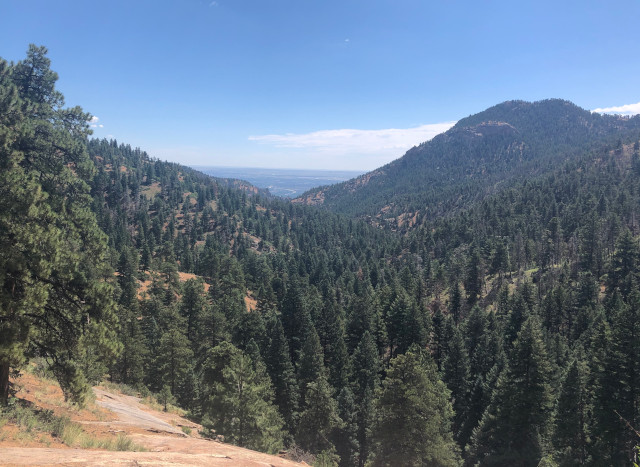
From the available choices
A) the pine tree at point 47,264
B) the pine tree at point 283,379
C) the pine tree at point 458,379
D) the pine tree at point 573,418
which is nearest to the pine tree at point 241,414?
the pine tree at point 47,264

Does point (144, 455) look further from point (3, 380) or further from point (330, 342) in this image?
point (330, 342)

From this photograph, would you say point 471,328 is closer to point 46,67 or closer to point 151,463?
point 151,463

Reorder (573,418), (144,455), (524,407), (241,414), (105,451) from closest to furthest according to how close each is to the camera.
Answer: (144,455) → (105,451) → (241,414) → (573,418) → (524,407)

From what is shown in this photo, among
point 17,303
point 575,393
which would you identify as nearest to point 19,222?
point 17,303

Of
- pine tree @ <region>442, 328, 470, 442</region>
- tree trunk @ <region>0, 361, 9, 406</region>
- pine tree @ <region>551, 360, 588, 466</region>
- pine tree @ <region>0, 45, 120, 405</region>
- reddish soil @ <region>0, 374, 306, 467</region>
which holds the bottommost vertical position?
pine tree @ <region>442, 328, 470, 442</region>

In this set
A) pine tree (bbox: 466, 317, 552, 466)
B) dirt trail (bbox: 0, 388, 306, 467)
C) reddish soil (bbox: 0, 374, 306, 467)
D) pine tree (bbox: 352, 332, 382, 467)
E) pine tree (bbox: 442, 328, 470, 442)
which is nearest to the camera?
dirt trail (bbox: 0, 388, 306, 467)


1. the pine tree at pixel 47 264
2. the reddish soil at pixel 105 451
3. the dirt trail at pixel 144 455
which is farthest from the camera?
the pine tree at pixel 47 264

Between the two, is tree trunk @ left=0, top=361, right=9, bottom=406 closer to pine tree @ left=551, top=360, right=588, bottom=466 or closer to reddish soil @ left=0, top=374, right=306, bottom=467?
reddish soil @ left=0, top=374, right=306, bottom=467

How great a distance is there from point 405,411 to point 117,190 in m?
192

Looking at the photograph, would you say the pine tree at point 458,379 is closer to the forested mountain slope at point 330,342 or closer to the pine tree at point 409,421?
the forested mountain slope at point 330,342

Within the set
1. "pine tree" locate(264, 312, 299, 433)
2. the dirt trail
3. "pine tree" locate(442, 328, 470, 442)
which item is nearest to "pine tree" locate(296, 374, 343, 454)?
"pine tree" locate(264, 312, 299, 433)

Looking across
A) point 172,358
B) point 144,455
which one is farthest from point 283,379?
point 144,455

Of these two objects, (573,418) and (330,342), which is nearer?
(573,418)

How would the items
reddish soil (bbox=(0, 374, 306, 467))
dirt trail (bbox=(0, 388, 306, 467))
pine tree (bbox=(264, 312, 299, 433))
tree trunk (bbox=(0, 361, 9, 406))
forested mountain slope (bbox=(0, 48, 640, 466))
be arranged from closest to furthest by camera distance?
dirt trail (bbox=(0, 388, 306, 467))
reddish soil (bbox=(0, 374, 306, 467))
tree trunk (bbox=(0, 361, 9, 406))
forested mountain slope (bbox=(0, 48, 640, 466))
pine tree (bbox=(264, 312, 299, 433))
